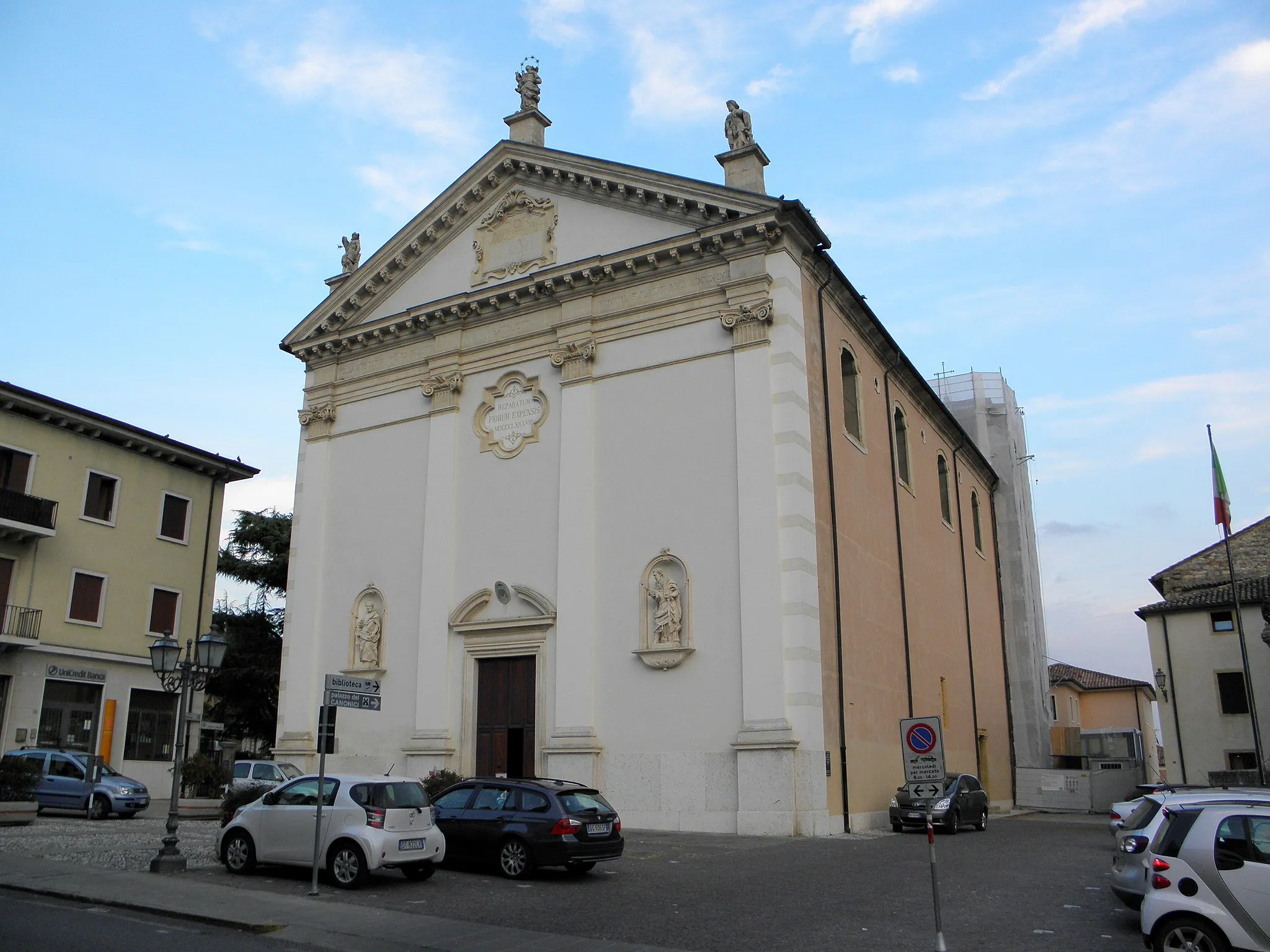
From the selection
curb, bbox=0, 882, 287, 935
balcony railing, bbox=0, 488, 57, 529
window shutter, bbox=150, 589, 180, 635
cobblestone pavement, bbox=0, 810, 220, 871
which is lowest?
curb, bbox=0, 882, 287, 935

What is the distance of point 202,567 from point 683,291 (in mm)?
20367

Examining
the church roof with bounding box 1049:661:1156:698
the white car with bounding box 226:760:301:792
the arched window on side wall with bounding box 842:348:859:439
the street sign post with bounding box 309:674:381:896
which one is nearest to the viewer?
the street sign post with bounding box 309:674:381:896

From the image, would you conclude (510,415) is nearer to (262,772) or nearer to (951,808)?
(262,772)

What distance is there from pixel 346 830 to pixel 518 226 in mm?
16607

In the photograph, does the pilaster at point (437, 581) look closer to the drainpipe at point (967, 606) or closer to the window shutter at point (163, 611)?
the window shutter at point (163, 611)

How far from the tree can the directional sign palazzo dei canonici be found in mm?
36503

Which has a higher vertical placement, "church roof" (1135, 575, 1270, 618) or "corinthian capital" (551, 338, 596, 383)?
"corinthian capital" (551, 338, 596, 383)

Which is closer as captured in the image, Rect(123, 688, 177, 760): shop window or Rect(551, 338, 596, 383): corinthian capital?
Rect(551, 338, 596, 383): corinthian capital

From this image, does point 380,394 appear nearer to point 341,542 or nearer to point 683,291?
point 341,542

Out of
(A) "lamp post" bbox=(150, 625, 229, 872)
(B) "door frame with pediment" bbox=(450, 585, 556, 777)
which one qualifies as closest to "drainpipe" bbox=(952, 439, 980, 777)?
(B) "door frame with pediment" bbox=(450, 585, 556, 777)

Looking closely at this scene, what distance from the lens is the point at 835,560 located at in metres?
21.6

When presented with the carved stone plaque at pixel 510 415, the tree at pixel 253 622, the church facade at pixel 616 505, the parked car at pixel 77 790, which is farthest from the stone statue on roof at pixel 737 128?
the tree at pixel 253 622

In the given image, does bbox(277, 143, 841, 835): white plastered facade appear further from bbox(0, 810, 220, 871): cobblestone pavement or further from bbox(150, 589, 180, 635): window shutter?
bbox(150, 589, 180, 635): window shutter

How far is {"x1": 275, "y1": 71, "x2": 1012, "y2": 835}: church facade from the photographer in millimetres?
20109
